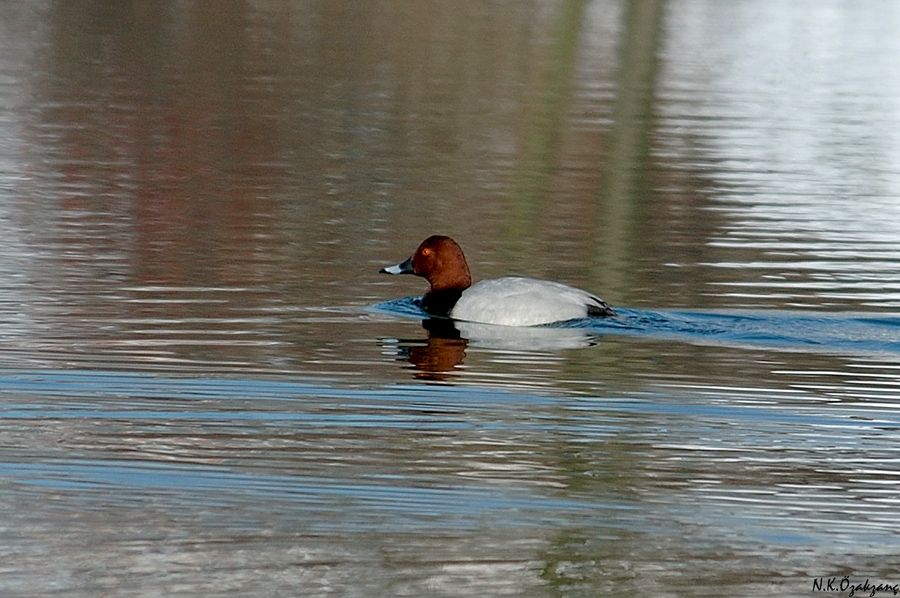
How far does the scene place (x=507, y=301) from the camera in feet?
40.5

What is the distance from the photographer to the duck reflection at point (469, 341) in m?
11.0

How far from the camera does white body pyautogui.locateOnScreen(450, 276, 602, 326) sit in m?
12.2

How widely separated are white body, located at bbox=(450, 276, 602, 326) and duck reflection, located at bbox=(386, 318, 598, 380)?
0.21 feet

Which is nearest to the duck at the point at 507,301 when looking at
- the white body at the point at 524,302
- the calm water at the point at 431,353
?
the white body at the point at 524,302

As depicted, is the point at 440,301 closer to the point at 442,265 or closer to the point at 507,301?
the point at 442,265

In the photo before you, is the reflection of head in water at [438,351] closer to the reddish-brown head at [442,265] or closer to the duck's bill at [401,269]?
the reddish-brown head at [442,265]

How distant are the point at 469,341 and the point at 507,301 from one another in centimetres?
64

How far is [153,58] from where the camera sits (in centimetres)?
3506

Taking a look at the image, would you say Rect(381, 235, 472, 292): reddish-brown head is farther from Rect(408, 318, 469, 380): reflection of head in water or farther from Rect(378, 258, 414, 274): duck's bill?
Rect(408, 318, 469, 380): reflection of head in water

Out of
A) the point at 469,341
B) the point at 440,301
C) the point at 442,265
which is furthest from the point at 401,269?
the point at 469,341

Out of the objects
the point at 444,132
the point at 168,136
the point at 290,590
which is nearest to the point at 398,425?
the point at 290,590

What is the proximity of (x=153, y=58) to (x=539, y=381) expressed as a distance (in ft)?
85.9

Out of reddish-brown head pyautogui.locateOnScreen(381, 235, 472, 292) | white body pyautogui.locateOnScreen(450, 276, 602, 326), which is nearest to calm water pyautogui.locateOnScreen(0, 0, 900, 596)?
white body pyautogui.locateOnScreen(450, 276, 602, 326)

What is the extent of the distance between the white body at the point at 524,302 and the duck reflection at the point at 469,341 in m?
0.06
